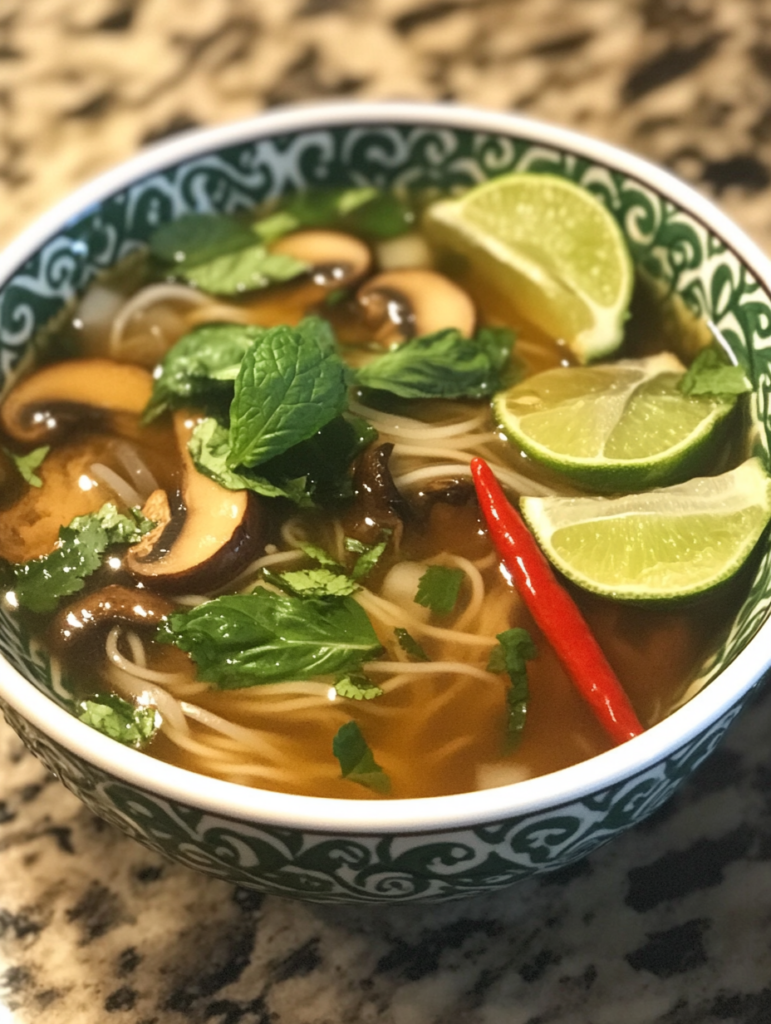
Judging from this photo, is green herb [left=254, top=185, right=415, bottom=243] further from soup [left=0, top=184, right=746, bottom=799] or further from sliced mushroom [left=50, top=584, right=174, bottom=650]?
sliced mushroom [left=50, top=584, right=174, bottom=650]

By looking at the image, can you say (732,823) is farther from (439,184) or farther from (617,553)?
(439,184)

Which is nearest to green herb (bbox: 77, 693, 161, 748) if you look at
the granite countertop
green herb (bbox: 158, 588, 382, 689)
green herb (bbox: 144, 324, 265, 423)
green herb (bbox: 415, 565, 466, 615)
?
green herb (bbox: 158, 588, 382, 689)

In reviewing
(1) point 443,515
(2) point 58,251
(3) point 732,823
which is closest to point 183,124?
(2) point 58,251

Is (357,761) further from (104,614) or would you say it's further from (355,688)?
(104,614)

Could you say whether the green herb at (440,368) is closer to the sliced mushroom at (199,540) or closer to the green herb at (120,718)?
the sliced mushroom at (199,540)

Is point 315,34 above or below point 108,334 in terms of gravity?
above

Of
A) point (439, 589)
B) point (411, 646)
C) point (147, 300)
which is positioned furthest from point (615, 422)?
point (147, 300)
